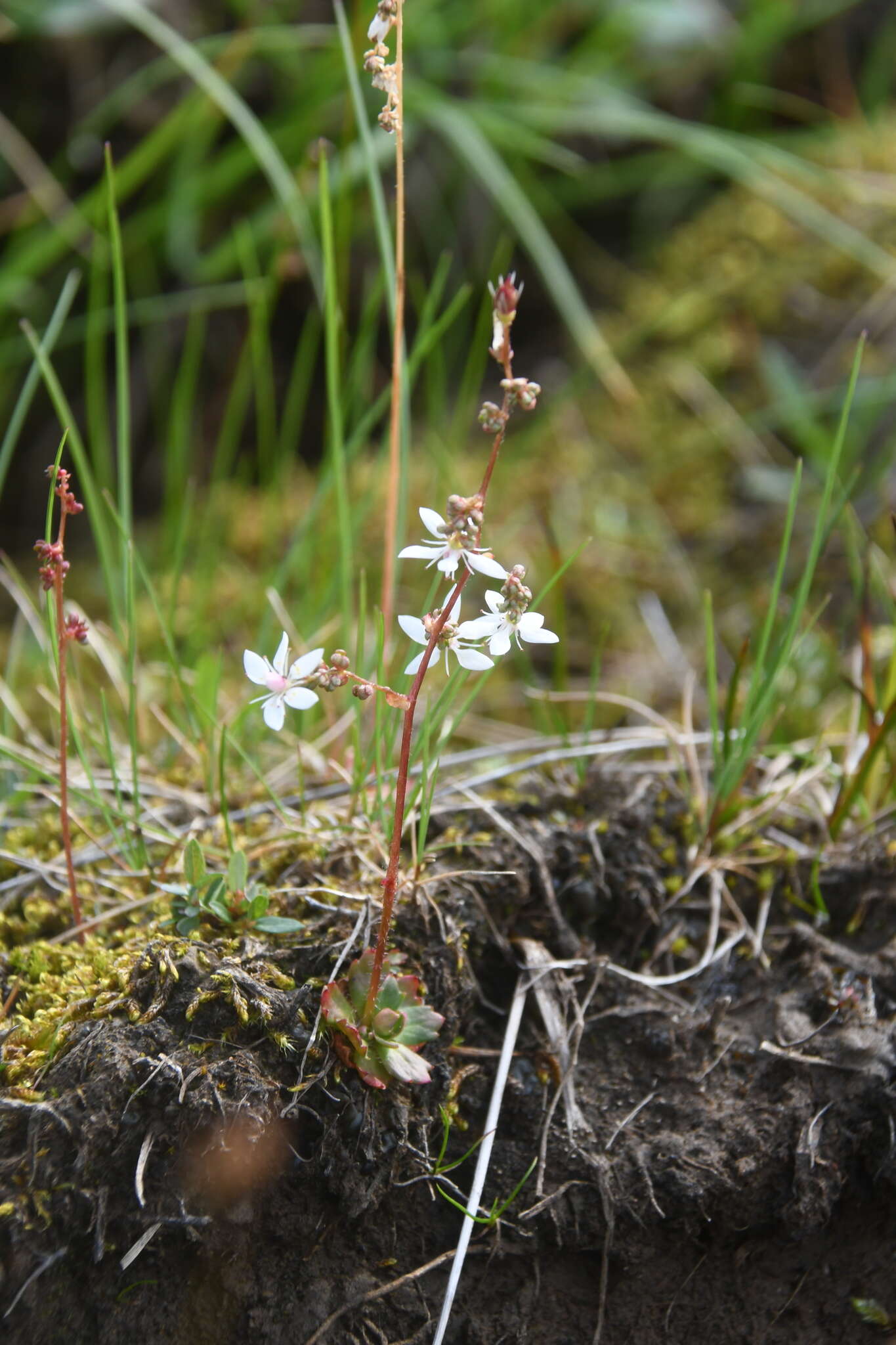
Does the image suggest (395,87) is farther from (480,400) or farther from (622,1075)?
(480,400)

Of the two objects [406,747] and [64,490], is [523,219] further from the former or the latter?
[406,747]

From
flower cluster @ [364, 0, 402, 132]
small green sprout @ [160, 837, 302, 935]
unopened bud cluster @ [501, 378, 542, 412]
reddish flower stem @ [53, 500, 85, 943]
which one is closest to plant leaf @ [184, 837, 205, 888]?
small green sprout @ [160, 837, 302, 935]

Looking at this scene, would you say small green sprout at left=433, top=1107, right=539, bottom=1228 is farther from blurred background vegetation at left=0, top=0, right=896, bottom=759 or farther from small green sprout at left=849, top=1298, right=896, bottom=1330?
blurred background vegetation at left=0, top=0, right=896, bottom=759

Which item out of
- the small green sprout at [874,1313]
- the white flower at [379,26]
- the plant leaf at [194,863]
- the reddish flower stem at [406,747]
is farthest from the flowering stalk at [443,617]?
the small green sprout at [874,1313]

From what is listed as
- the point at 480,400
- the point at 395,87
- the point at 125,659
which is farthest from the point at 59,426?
the point at 395,87

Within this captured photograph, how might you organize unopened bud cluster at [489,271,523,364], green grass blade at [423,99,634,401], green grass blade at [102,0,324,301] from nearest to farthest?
1. unopened bud cluster at [489,271,523,364]
2. green grass blade at [102,0,324,301]
3. green grass blade at [423,99,634,401]

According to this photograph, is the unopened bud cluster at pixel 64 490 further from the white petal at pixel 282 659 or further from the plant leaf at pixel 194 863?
the plant leaf at pixel 194 863
